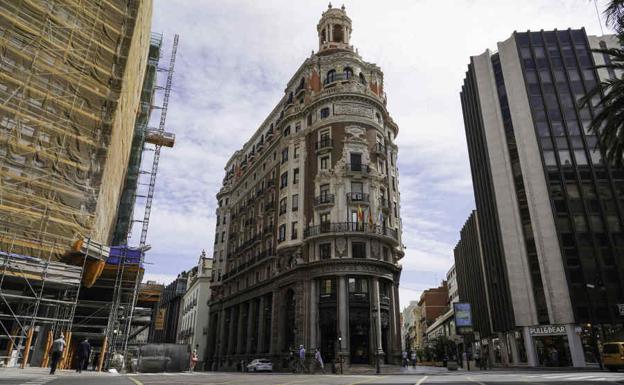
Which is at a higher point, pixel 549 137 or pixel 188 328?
pixel 549 137

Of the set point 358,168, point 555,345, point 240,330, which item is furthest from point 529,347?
point 240,330

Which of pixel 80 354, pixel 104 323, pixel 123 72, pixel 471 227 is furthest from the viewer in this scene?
pixel 471 227

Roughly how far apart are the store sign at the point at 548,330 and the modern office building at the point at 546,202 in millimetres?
94

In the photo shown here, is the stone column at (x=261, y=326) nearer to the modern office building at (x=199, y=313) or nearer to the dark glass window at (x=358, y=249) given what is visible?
the dark glass window at (x=358, y=249)

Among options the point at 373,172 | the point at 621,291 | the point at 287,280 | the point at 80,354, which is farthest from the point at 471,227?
the point at 80,354

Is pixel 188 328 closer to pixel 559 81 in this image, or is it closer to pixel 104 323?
pixel 104 323

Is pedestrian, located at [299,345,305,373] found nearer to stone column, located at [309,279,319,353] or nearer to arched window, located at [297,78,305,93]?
stone column, located at [309,279,319,353]

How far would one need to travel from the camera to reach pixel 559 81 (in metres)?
53.0

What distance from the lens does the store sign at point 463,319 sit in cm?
3981

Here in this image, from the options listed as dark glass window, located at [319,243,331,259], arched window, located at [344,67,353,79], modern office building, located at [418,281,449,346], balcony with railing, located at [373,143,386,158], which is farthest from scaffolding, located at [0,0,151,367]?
modern office building, located at [418,281,449,346]

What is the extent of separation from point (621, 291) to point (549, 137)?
18.2 meters

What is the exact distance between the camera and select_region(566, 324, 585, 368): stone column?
4172cm

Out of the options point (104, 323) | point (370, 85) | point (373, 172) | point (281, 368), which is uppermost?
point (370, 85)

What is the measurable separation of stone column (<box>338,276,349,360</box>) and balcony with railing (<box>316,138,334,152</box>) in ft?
47.6
